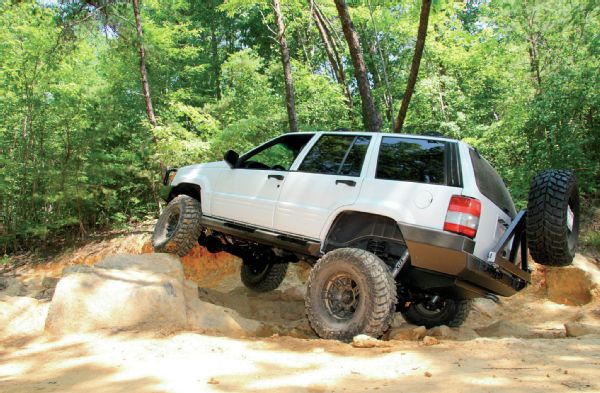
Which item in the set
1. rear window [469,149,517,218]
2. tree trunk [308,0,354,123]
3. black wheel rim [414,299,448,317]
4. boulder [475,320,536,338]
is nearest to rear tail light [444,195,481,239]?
rear window [469,149,517,218]

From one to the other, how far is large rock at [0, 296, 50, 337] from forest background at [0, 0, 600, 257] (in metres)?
5.57

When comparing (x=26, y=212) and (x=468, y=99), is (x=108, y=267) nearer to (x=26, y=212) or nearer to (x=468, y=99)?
(x=26, y=212)

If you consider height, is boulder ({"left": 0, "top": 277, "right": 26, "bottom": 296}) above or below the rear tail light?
below

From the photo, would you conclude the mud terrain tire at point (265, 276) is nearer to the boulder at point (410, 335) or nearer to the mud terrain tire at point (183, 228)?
the mud terrain tire at point (183, 228)

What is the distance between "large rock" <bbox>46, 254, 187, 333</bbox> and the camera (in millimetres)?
4312

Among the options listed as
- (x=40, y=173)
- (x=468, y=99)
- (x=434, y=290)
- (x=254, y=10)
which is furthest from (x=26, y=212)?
(x=468, y=99)

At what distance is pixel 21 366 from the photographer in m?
3.43

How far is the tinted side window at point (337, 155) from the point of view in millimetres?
4594

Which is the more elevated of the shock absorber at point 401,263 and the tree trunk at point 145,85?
the tree trunk at point 145,85

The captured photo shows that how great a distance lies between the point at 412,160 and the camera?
13.9 ft

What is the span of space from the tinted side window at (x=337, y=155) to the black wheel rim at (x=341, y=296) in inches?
40.9

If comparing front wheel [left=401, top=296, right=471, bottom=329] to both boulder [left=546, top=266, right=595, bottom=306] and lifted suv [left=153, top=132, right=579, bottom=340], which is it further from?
boulder [left=546, top=266, right=595, bottom=306]

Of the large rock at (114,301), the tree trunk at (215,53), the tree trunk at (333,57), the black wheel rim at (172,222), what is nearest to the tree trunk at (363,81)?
the black wheel rim at (172,222)

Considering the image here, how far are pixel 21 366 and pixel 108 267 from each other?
68.5 inches
